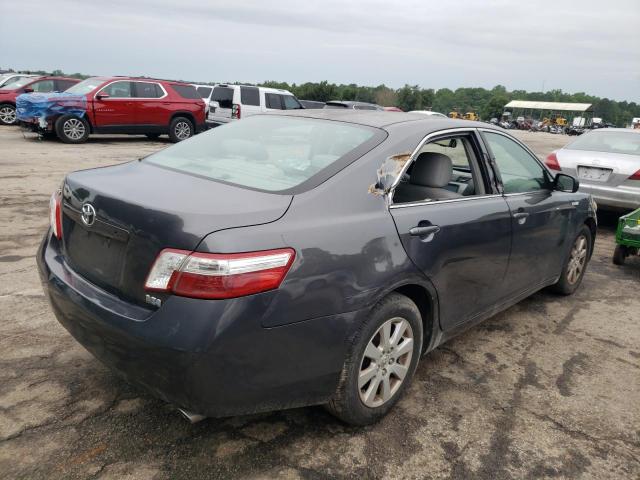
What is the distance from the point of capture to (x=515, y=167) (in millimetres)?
4039

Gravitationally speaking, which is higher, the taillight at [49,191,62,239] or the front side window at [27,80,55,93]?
the taillight at [49,191,62,239]

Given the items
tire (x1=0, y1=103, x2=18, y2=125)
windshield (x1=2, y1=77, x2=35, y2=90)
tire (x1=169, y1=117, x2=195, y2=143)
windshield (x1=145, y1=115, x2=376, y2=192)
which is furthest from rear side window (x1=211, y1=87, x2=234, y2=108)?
windshield (x1=145, y1=115, x2=376, y2=192)

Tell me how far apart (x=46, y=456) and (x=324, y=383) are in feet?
4.14

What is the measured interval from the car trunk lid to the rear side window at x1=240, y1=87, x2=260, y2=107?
14607 mm

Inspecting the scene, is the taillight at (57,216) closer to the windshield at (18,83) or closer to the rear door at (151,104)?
the rear door at (151,104)

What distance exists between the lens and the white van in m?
16.6

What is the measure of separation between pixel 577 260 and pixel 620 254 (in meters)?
1.58

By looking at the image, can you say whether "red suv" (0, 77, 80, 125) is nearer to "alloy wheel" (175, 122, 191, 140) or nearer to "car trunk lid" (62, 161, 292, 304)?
"alloy wheel" (175, 122, 191, 140)

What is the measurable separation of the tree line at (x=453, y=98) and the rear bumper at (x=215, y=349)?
2342 inches

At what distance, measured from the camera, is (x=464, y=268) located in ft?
10.2

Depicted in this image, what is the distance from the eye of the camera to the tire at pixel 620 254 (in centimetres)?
604

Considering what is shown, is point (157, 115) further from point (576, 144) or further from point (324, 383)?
point (324, 383)

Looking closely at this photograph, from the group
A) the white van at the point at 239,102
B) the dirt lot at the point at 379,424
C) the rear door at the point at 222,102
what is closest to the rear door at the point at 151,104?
the white van at the point at 239,102

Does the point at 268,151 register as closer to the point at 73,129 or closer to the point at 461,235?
the point at 461,235
